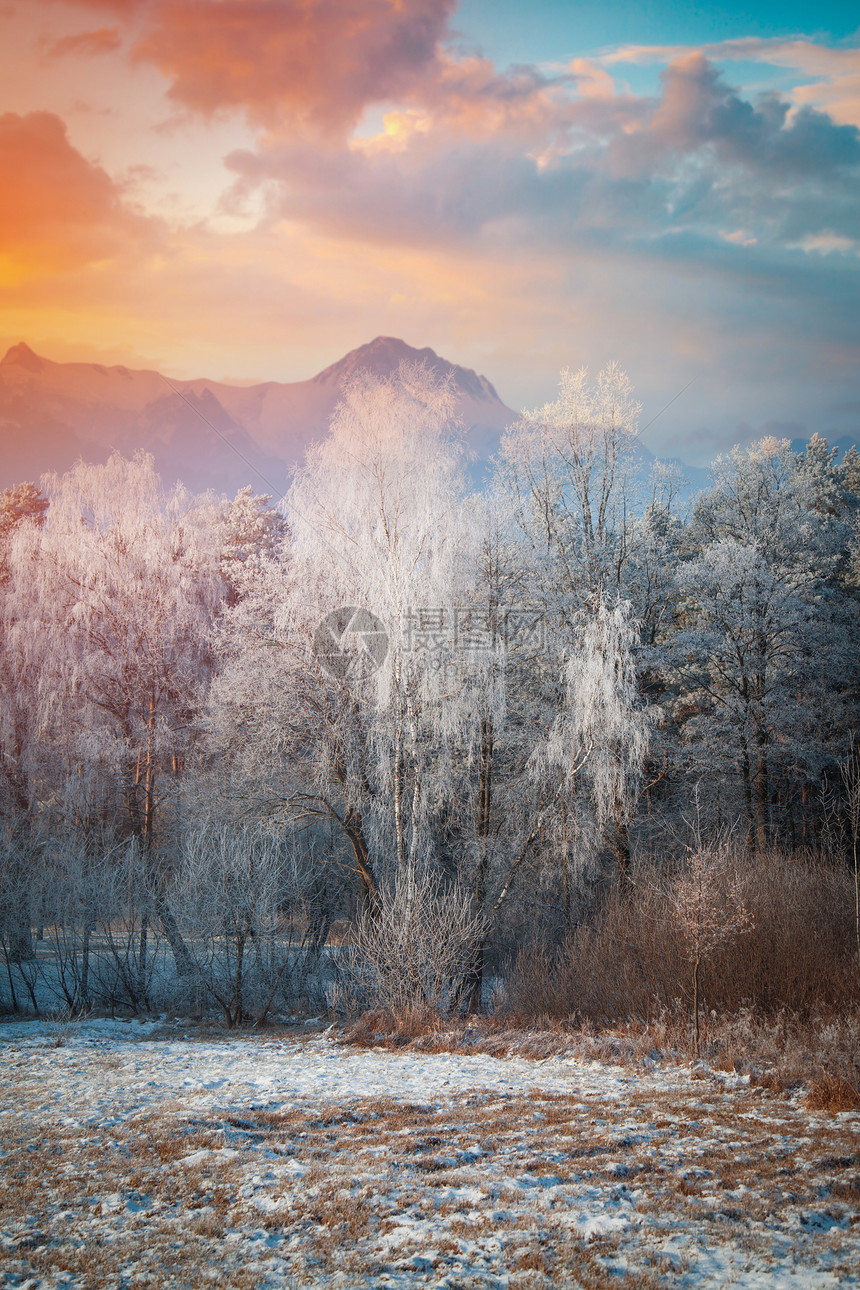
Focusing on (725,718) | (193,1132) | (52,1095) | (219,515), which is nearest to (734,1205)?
(193,1132)

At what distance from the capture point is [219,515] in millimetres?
31203

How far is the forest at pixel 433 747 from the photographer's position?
40.3 ft

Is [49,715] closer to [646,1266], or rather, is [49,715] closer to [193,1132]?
[193,1132]

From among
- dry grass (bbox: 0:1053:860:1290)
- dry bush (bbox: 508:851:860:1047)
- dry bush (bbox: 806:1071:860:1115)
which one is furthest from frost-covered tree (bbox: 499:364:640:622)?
dry grass (bbox: 0:1053:860:1290)

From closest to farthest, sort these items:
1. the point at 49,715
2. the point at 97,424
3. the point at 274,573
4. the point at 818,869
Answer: the point at 818,869 < the point at 274,573 < the point at 49,715 < the point at 97,424

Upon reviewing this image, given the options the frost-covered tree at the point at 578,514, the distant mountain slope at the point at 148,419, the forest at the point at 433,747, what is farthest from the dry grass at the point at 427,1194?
the distant mountain slope at the point at 148,419

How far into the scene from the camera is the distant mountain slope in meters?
28.0

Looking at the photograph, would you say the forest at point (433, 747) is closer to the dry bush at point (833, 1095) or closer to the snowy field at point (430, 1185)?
the dry bush at point (833, 1095)

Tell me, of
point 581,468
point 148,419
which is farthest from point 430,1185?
point 148,419

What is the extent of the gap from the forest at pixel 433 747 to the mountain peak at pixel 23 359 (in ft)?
96.7

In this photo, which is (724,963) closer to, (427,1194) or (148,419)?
(427,1194)

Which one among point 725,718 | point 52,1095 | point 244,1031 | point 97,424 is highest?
point 97,424

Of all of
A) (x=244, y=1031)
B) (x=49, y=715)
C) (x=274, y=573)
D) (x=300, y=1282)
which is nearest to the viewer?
(x=300, y=1282)

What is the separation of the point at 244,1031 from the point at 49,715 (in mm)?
10649
